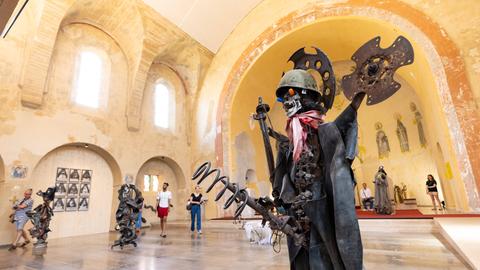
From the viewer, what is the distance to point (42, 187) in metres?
8.48

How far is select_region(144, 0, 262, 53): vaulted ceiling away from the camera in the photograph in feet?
36.8

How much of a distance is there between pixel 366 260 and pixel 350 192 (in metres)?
2.57

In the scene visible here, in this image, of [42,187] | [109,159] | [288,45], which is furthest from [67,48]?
[288,45]

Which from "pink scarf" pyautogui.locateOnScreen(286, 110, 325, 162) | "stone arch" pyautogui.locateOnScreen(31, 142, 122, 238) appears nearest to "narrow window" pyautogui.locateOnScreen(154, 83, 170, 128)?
"stone arch" pyautogui.locateOnScreen(31, 142, 122, 238)

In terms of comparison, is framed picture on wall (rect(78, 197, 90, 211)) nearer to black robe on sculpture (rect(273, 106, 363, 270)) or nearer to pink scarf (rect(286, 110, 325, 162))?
black robe on sculpture (rect(273, 106, 363, 270))

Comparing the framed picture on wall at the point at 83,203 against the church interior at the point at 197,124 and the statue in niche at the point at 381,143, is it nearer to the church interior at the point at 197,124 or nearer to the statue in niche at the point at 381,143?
the church interior at the point at 197,124

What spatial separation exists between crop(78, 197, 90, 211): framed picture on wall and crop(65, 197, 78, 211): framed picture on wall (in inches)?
5.4

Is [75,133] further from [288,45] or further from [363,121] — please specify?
[363,121]

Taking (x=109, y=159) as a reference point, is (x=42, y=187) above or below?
below

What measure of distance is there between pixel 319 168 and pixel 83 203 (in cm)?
1034

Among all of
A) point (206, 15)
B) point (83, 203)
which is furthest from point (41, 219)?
point (206, 15)

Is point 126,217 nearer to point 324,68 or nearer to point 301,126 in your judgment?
point 301,126

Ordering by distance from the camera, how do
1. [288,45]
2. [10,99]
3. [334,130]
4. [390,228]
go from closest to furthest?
[334,130], [390,228], [10,99], [288,45]

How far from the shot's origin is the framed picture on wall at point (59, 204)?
8698mm
